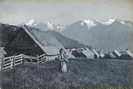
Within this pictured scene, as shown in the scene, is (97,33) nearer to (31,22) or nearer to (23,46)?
(31,22)

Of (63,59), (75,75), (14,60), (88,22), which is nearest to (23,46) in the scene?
(14,60)

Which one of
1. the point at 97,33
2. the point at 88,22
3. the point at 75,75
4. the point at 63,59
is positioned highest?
the point at 88,22

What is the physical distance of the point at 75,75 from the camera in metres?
4.32

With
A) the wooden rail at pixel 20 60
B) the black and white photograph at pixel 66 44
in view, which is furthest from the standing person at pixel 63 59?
the wooden rail at pixel 20 60

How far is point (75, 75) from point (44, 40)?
28.8 inches

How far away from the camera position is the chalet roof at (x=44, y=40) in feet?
14.3

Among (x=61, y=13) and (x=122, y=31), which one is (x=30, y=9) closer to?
(x=61, y=13)

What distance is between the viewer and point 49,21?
439 cm

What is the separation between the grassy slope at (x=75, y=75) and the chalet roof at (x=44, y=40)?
0.22 m

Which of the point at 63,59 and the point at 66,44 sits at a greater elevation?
the point at 66,44

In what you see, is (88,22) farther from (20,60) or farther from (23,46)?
(20,60)

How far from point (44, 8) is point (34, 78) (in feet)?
3.64

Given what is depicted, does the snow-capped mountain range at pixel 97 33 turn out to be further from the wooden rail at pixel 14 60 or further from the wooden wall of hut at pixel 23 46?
the wooden rail at pixel 14 60

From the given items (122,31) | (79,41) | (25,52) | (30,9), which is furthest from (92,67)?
(30,9)
